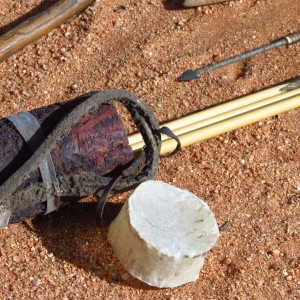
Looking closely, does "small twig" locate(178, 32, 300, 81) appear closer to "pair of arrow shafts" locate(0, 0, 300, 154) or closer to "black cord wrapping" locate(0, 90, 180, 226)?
"pair of arrow shafts" locate(0, 0, 300, 154)

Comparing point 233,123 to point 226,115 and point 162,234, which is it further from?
point 162,234

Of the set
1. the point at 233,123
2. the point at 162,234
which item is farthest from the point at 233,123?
the point at 162,234

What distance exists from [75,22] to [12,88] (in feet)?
1.60

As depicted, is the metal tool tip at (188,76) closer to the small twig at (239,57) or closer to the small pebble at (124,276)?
the small twig at (239,57)

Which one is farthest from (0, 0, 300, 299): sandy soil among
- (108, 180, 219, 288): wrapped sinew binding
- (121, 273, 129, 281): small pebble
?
(108, 180, 219, 288): wrapped sinew binding

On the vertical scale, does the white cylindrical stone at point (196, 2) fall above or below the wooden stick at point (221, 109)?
above

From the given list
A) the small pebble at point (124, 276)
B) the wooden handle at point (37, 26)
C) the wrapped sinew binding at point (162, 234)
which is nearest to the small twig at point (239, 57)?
the wooden handle at point (37, 26)

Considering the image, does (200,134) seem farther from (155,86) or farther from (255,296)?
(255,296)

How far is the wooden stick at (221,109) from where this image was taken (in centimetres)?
279

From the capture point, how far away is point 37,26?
3164 millimetres

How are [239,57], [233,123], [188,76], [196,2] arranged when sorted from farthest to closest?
[196,2] → [239,57] → [188,76] → [233,123]

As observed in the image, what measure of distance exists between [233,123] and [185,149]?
22 centimetres

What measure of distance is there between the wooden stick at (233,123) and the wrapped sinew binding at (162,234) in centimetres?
30

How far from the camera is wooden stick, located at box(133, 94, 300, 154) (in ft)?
8.91
